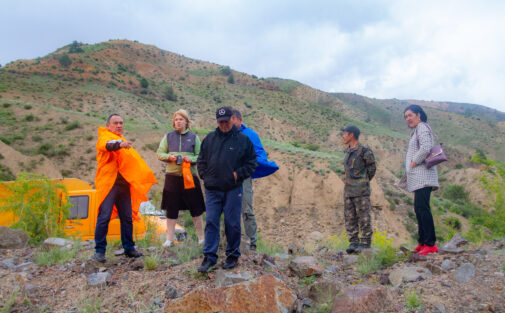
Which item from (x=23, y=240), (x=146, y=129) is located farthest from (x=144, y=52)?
(x=23, y=240)

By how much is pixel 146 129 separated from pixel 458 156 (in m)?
42.3

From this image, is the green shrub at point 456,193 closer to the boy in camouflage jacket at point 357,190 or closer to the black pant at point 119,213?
the boy in camouflage jacket at point 357,190

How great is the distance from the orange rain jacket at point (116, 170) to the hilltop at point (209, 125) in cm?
245

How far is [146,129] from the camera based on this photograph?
23.6 metres

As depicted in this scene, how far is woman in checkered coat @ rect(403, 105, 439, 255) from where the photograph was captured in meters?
4.38

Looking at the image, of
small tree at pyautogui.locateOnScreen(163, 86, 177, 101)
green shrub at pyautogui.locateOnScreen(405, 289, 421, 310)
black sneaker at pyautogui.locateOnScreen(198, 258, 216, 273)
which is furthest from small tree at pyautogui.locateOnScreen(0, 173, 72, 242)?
small tree at pyautogui.locateOnScreen(163, 86, 177, 101)

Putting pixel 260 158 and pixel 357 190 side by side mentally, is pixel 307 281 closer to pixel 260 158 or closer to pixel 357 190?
pixel 260 158

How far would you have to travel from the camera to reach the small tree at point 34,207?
18.1ft

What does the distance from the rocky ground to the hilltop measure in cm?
298

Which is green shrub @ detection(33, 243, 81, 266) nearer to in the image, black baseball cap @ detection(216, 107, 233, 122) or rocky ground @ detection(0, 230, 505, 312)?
rocky ground @ detection(0, 230, 505, 312)

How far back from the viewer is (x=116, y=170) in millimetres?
4125

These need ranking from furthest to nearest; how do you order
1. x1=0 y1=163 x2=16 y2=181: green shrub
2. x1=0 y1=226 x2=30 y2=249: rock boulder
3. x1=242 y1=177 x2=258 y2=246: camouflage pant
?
x1=0 y1=163 x2=16 y2=181: green shrub → x1=0 y1=226 x2=30 y2=249: rock boulder → x1=242 y1=177 x2=258 y2=246: camouflage pant

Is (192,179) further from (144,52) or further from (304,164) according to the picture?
(144,52)

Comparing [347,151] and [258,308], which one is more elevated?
[347,151]
